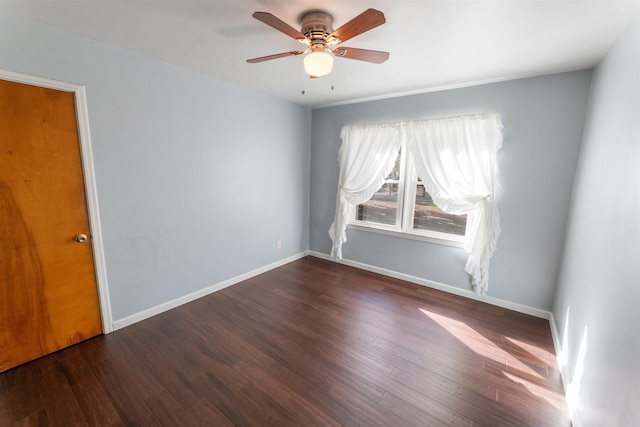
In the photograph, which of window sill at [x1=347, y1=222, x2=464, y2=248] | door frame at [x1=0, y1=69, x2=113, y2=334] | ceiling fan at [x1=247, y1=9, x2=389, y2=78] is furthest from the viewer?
window sill at [x1=347, y1=222, x2=464, y2=248]

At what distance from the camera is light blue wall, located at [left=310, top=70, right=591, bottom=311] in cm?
247

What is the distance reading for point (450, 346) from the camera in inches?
89.7

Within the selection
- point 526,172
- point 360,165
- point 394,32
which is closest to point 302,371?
point 394,32

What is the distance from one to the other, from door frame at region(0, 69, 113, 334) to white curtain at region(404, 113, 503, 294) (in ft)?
10.9

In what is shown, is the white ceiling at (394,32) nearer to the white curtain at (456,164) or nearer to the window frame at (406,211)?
the white curtain at (456,164)

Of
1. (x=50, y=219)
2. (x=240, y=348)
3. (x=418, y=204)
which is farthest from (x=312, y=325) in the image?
(x=50, y=219)

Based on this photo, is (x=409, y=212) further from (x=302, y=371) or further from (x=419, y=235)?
(x=302, y=371)

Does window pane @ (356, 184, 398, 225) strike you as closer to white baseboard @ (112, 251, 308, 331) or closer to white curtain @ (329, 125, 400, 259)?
white curtain @ (329, 125, 400, 259)

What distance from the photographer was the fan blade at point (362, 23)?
129cm

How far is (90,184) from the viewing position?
2.14 meters

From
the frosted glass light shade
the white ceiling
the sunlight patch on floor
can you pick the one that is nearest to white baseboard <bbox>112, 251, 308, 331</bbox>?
the sunlight patch on floor

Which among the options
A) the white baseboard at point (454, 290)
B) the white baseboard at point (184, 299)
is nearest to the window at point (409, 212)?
the white baseboard at point (454, 290)

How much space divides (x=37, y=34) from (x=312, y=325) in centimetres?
315

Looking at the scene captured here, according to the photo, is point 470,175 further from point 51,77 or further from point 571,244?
point 51,77
